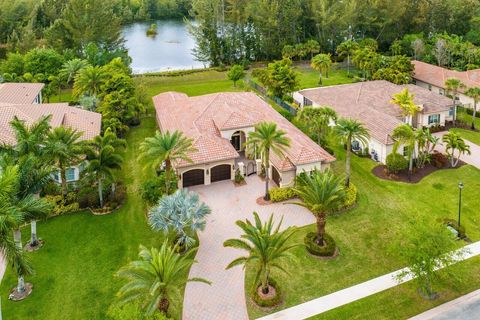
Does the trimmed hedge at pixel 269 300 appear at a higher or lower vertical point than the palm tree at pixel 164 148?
lower

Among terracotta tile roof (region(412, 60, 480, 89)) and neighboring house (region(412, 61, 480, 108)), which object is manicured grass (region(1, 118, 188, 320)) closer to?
neighboring house (region(412, 61, 480, 108))

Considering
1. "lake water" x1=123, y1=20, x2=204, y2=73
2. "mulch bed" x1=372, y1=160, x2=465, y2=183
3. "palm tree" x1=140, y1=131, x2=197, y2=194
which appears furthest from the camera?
"lake water" x1=123, y1=20, x2=204, y2=73

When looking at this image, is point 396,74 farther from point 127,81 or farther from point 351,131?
point 127,81

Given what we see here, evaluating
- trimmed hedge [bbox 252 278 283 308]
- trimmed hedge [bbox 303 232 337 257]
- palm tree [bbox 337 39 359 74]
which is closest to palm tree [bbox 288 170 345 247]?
trimmed hedge [bbox 303 232 337 257]

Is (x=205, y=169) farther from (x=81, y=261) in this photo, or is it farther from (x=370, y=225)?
(x=370, y=225)

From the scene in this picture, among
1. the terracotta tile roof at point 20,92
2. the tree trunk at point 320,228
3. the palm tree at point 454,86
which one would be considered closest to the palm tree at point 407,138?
the tree trunk at point 320,228

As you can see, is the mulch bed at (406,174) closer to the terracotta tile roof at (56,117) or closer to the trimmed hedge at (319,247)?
the trimmed hedge at (319,247)
